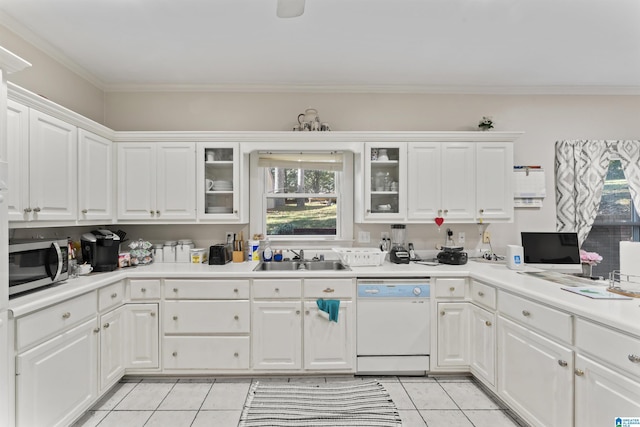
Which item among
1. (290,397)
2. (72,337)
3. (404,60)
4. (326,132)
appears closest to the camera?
(72,337)

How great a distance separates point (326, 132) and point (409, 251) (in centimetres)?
149

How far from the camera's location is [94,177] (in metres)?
2.69

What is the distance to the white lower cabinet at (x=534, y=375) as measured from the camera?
174 centimetres

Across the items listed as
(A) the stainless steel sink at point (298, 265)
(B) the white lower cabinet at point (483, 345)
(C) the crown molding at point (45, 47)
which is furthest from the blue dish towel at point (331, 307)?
(C) the crown molding at point (45, 47)

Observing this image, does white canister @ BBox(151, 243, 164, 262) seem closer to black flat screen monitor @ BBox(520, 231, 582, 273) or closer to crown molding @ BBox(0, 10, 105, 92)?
crown molding @ BBox(0, 10, 105, 92)

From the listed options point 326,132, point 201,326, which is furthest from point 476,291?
point 201,326

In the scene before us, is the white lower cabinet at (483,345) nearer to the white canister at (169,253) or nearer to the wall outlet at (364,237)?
the wall outlet at (364,237)

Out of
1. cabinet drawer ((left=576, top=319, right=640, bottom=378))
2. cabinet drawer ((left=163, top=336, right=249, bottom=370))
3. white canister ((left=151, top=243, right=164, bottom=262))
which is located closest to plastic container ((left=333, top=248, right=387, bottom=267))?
cabinet drawer ((left=163, top=336, right=249, bottom=370))

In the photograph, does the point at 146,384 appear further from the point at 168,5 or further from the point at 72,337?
the point at 168,5

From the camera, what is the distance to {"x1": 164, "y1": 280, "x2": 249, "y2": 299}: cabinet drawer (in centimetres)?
266

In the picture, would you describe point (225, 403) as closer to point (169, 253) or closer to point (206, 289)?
point (206, 289)

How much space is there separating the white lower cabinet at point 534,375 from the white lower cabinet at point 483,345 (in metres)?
0.08

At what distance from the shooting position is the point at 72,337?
80.4 inches

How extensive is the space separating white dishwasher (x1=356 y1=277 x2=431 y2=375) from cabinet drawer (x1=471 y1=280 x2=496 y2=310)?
440 mm
